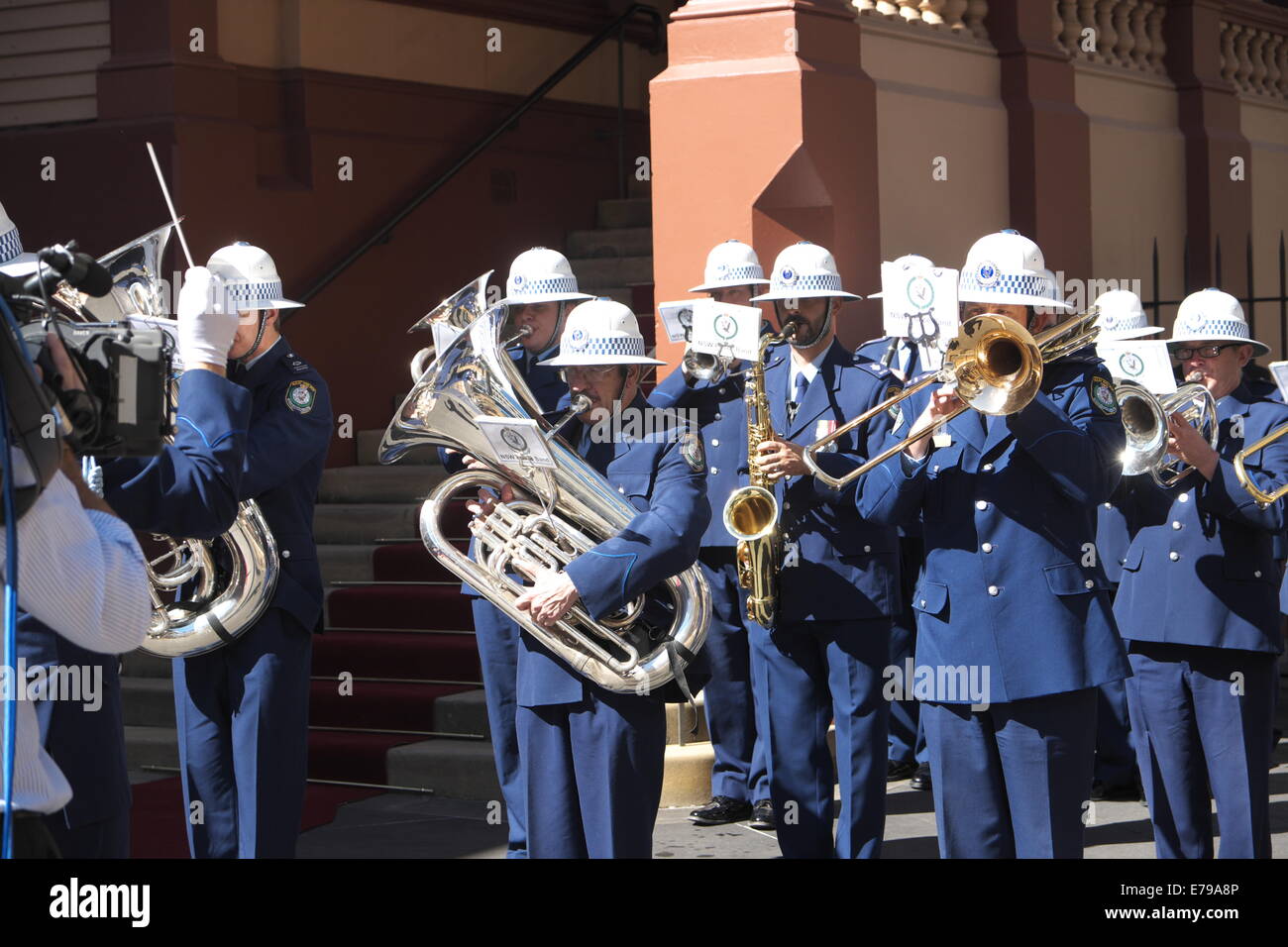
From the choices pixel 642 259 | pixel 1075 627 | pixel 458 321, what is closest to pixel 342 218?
pixel 642 259

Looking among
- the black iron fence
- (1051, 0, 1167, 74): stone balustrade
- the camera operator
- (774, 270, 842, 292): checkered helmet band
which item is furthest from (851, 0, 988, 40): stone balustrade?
the camera operator

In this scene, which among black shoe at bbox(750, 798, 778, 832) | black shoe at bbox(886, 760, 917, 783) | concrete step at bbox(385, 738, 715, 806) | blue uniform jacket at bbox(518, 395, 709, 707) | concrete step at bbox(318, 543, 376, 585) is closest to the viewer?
blue uniform jacket at bbox(518, 395, 709, 707)

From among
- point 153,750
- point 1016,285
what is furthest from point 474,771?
point 1016,285

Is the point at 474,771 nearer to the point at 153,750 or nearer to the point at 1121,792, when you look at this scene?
the point at 153,750

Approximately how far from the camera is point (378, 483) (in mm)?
11203

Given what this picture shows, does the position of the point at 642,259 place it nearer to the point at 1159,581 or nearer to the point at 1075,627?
the point at 1159,581

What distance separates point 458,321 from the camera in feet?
23.1

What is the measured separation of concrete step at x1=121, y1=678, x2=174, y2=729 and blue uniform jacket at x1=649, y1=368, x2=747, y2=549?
10.3ft

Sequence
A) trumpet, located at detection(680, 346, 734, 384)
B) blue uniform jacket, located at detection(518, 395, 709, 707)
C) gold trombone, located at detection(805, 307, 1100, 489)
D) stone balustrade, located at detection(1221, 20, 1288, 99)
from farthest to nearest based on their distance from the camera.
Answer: stone balustrade, located at detection(1221, 20, 1288, 99) → trumpet, located at detection(680, 346, 734, 384) → blue uniform jacket, located at detection(518, 395, 709, 707) → gold trombone, located at detection(805, 307, 1100, 489)

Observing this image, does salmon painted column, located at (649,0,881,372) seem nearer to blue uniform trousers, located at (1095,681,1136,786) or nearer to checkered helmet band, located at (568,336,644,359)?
blue uniform trousers, located at (1095,681,1136,786)

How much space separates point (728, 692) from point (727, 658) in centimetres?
15

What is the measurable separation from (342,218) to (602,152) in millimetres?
2507

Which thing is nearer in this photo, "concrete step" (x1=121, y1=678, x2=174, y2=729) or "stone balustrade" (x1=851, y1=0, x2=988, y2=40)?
"concrete step" (x1=121, y1=678, x2=174, y2=729)

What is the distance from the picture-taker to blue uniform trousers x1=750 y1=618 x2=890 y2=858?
6.88 metres
